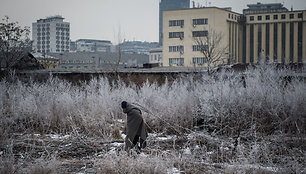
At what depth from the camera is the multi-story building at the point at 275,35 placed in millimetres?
75500

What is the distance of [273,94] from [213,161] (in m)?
5.80

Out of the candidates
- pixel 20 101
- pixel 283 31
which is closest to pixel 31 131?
pixel 20 101

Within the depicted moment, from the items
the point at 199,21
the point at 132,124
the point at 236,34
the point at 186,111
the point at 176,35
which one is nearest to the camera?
the point at 132,124

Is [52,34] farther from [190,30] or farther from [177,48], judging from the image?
[190,30]

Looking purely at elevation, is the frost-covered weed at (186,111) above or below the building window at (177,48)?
below

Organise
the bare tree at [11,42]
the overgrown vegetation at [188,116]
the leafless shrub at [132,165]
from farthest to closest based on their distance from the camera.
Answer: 1. the bare tree at [11,42]
2. the overgrown vegetation at [188,116]
3. the leafless shrub at [132,165]

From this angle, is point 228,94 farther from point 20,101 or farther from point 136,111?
point 20,101

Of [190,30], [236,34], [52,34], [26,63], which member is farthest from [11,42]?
[52,34]

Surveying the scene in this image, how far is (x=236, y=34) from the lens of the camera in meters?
77.8

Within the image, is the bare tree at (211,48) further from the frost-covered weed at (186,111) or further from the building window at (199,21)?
the frost-covered weed at (186,111)

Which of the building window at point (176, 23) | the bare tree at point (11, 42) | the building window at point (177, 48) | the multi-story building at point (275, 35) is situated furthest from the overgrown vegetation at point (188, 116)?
the multi-story building at point (275, 35)

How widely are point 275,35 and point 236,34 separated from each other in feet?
27.9

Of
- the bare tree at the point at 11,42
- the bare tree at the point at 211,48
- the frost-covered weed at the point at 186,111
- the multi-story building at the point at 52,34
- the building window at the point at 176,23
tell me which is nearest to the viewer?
the frost-covered weed at the point at 186,111

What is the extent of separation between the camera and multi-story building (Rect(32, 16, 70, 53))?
161 metres
